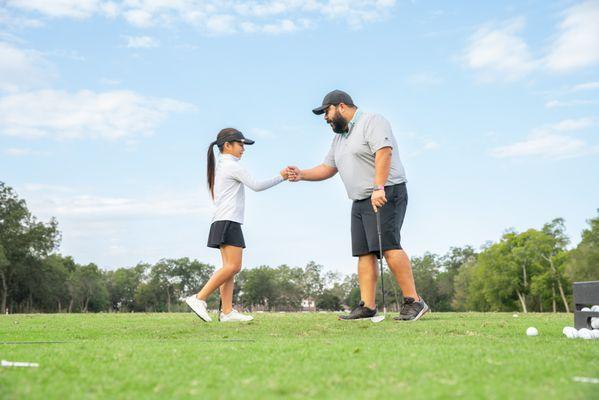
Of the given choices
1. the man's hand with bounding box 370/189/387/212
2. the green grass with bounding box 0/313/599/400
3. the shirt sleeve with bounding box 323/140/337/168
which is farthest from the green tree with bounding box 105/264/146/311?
the green grass with bounding box 0/313/599/400

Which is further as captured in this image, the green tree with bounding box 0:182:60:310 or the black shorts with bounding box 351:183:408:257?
the green tree with bounding box 0:182:60:310

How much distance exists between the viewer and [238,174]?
9.49 metres

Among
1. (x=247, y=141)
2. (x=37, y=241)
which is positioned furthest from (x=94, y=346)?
(x=37, y=241)

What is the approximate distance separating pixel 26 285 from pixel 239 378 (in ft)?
253

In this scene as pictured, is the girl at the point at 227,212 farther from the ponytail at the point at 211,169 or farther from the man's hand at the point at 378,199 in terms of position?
the man's hand at the point at 378,199

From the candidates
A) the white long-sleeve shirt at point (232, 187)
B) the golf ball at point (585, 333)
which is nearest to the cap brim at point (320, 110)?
the white long-sleeve shirt at point (232, 187)

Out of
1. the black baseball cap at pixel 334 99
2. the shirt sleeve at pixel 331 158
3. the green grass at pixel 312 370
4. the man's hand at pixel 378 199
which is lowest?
the green grass at pixel 312 370

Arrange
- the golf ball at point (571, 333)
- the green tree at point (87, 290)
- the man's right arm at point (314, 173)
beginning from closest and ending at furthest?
the golf ball at point (571, 333), the man's right arm at point (314, 173), the green tree at point (87, 290)

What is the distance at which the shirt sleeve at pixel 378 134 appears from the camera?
8.20 m

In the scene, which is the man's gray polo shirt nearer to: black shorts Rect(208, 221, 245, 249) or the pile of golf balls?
black shorts Rect(208, 221, 245, 249)

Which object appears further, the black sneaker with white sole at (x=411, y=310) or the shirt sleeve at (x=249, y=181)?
the shirt sleeve at (x=249, y=181)

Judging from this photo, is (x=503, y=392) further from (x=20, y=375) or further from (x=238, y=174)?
(x=238, y=174)

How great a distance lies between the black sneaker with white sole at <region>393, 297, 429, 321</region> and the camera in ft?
26.0

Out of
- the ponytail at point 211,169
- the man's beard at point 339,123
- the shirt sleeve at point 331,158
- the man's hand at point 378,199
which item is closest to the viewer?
the man's hand at point 378,199
